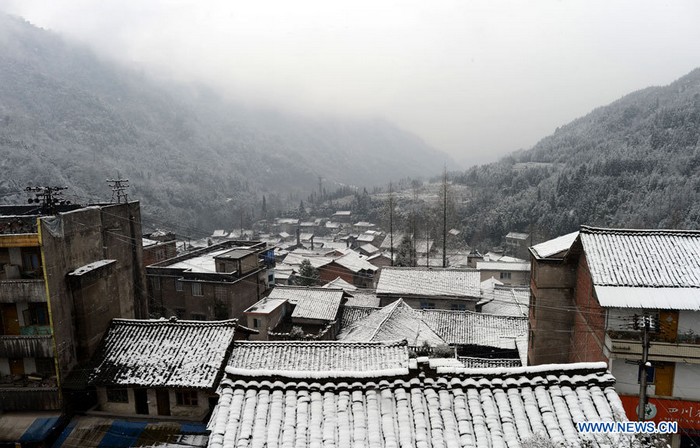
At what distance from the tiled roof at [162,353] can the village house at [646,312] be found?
50.4 ft

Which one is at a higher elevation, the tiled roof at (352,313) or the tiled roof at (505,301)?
the tiled roof at (352,313)

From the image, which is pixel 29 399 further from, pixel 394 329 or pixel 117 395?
pixel 394 329

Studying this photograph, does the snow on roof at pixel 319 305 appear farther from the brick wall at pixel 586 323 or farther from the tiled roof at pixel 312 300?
the brick wall at pixel 586 323

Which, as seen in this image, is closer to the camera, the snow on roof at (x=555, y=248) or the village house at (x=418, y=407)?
the village house at (x=418, y=407)

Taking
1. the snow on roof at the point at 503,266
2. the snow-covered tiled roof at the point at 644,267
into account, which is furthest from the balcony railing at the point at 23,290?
the snow on roof at the point at 503,266

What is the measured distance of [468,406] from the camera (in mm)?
6242

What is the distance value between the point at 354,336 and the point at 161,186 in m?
121

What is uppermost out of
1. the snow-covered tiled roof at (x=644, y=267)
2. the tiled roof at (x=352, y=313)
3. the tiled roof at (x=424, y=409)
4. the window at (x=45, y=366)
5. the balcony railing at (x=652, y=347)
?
the tiled roof at (x=424, y=409)

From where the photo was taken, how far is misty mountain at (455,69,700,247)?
239 feet

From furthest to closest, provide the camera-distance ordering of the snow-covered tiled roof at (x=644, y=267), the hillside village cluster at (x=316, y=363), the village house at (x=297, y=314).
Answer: the village house at (x=297, y=314) < the snow-covered tiled roof at (x=644, y=267) < the hillside village cluster at (x=316, y=363)

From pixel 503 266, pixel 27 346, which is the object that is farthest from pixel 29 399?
pixel 503 266

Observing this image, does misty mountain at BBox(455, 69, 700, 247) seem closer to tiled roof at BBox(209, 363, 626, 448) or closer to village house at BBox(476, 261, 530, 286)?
village house at BBox(476, 261, 530, 286)

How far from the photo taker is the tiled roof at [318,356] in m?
18.2

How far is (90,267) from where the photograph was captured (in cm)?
1908
